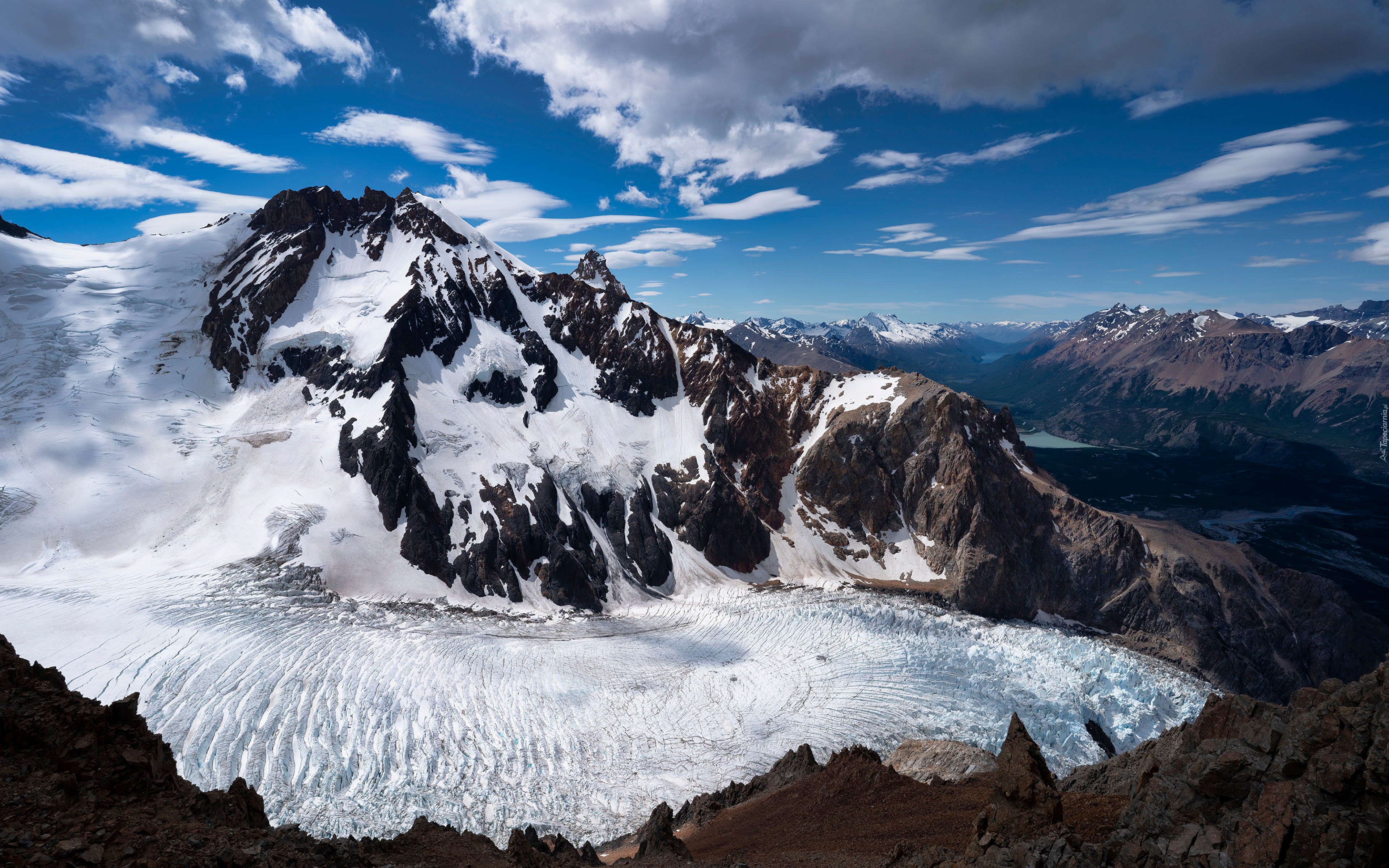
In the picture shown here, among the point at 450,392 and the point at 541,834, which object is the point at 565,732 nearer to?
the point at 541,834

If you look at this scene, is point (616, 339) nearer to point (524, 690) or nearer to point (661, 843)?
point (524, 690)

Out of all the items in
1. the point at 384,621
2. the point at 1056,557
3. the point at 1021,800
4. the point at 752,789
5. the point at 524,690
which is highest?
the point at 1021,800

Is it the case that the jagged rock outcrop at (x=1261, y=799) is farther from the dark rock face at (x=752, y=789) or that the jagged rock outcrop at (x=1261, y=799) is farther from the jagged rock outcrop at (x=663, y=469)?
the jagged rock outcrop at (x=663, y=469)

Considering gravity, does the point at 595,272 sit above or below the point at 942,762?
above

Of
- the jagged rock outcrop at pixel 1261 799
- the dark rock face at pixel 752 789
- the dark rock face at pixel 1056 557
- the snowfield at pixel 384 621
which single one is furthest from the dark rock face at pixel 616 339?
the jagged rock outcrop at pixel 1261 799

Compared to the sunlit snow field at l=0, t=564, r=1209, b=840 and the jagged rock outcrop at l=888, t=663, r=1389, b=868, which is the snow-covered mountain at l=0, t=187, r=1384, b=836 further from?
the jagged rock outcrop at l=888, t=663, r=1389, b=868

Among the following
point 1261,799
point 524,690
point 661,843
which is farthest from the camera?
point 524,690

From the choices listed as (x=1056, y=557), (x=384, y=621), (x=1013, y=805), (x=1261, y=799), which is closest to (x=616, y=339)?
(x=384, y=621)
